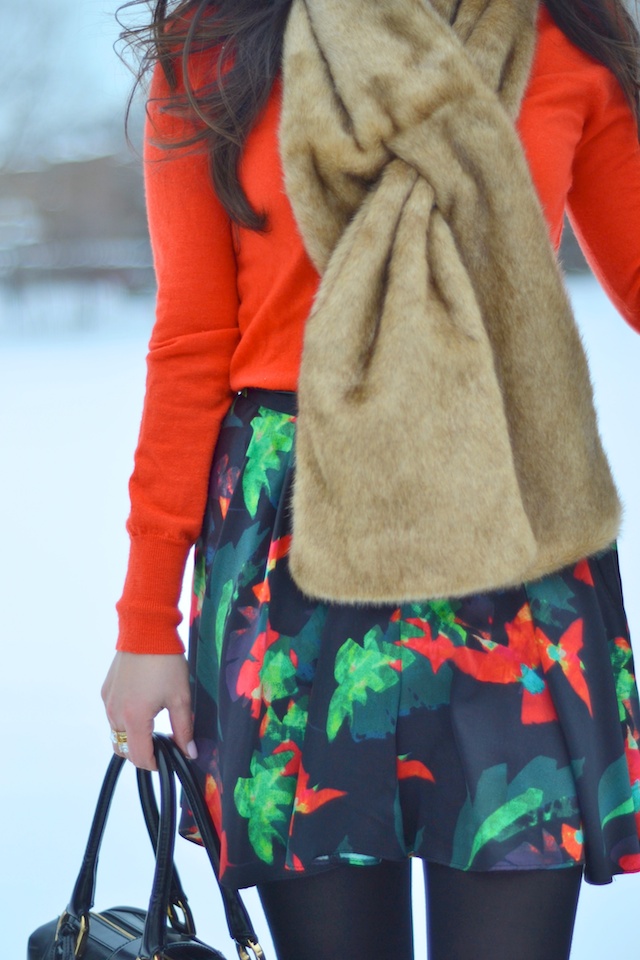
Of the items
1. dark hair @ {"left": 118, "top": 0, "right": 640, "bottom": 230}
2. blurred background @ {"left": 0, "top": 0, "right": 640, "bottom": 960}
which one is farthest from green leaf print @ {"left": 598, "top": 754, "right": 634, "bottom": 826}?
blurred background @ {"left": 0, "top": 0, "right": 640, "bottom": 960}

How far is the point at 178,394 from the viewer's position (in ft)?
2.39

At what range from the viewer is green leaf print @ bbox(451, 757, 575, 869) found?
2.03ft

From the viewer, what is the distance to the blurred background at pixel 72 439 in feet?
5.15

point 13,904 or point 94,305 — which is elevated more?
point 94,305

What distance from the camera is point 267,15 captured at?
723 millimetres

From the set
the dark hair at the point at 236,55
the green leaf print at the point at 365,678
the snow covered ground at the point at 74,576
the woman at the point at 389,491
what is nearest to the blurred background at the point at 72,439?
the snow covered ground at the point at 74,576

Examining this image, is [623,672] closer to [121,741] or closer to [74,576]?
[121,741]

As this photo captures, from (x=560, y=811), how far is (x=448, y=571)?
16 centimetres

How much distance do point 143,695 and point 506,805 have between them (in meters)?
0.26

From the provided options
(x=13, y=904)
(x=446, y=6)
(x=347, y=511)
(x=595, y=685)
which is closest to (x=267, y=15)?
(x=446, y=6)

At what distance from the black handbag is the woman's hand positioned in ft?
0.05

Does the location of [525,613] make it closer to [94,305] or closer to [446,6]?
[446,6]

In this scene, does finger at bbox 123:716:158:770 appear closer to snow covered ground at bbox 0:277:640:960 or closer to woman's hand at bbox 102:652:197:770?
woman's hand at bbox 102:652:197:770

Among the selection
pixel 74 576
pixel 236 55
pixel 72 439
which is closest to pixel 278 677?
pixel 236 55
